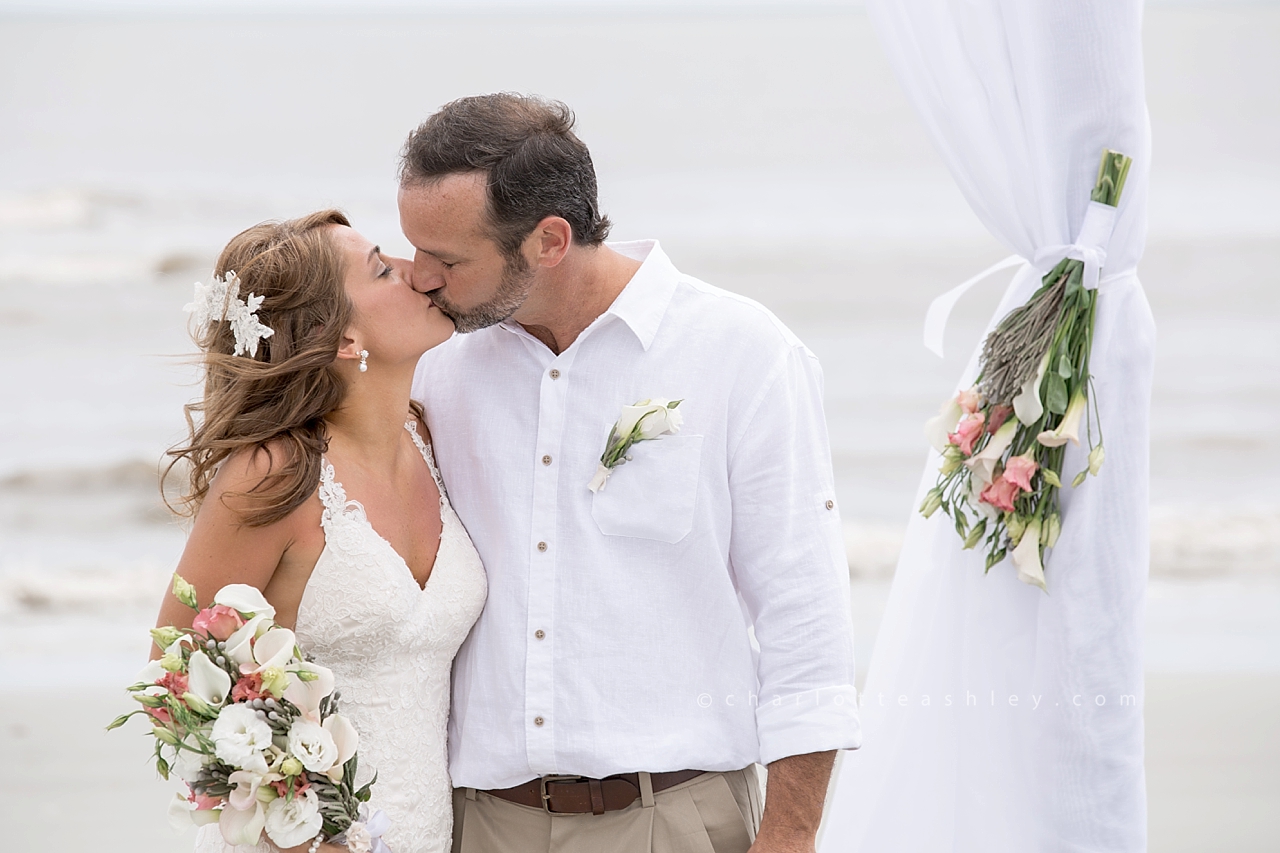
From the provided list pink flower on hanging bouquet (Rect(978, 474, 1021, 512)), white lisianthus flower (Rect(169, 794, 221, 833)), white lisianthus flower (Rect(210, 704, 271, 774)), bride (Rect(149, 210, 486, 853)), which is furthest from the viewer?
pink flower on hanging bouquet (Rect(978, 474, 1021, 512))

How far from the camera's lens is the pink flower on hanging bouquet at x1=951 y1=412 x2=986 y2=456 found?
238cm

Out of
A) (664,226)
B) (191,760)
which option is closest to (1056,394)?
(191,760)

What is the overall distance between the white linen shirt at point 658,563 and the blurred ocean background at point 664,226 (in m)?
3.00

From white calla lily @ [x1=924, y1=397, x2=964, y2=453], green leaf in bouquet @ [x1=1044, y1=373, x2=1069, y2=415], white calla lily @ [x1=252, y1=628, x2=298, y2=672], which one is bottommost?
white calla lily @ [x1=252, y1=628, x2=298, y2=672]

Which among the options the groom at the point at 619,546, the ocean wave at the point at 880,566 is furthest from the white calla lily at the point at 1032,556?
the ocean wave at the point at 880,566

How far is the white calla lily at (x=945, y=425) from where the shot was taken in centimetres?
246

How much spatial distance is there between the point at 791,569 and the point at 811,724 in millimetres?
283

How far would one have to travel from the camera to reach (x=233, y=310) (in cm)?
206

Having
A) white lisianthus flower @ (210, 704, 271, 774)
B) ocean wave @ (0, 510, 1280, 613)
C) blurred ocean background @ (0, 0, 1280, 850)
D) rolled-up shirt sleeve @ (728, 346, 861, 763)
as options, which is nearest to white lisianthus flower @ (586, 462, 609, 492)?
rolled-up shirt sleeve @ (728, 346, 861, 763)

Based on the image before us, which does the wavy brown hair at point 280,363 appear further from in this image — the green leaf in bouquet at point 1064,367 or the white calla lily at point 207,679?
the green leaf in bouquet at point 1064,367

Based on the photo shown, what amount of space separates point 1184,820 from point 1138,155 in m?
3.23

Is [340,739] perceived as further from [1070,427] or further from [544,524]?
[1070,427]

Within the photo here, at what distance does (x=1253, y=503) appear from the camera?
802 cm

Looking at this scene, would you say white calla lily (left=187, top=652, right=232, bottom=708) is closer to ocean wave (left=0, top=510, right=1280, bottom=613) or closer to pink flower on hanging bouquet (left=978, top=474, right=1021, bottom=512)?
pink flower on hanging bouquet (left=978, top=474, right=1021, bottom=512)
